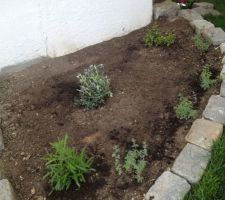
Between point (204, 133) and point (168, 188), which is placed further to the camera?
point (204, 133)

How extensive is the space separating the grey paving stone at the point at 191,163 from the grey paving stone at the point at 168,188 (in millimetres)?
70

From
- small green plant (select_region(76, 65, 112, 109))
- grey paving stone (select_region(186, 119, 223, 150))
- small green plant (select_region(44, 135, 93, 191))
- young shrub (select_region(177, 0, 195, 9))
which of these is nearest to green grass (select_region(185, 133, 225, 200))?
grey paving stone (select_region(186, 119, 223, 150))

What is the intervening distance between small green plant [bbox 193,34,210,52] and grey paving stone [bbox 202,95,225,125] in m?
1.06

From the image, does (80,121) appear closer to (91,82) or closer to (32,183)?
(91,82)

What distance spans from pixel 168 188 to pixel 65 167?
0.87 meters

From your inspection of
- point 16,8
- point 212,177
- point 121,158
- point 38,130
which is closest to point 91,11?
point 16,8

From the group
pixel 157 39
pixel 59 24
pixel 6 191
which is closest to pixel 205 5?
pixel 157 39

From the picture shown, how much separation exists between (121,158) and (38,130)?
3.01 feet

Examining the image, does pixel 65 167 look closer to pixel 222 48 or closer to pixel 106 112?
pixel 106 112

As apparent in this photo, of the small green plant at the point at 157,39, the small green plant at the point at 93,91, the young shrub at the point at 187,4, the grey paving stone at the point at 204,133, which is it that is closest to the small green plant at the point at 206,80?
the grey paving stone at the point at 204,133

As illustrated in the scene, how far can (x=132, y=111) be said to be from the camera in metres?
4.16

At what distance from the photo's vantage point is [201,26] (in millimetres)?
5492

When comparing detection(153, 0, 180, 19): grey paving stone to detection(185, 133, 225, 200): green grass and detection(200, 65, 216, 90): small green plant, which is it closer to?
detection(200, 65, 216, 90): small green plant

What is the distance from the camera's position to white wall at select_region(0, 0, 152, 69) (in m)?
4.47
